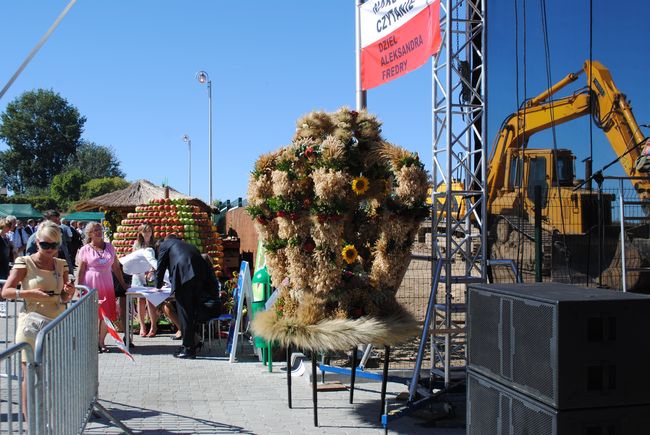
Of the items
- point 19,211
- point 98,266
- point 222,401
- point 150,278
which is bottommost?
point 222,401

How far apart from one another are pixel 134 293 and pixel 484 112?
228 inches

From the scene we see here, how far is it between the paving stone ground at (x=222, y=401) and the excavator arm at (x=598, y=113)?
7719 mm

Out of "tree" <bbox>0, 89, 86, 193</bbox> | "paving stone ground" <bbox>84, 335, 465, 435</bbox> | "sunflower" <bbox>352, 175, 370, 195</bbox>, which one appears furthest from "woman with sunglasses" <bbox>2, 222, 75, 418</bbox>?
"tree" <bbox>0, 89, 86, 193</bbox>

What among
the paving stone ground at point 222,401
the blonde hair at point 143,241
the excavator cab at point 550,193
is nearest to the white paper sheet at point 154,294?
the paving stone ground at point 222,401

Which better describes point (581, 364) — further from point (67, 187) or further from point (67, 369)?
point (67, 187)

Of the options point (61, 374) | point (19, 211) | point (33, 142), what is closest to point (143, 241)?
point (61, 374)

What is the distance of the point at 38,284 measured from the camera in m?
5.78

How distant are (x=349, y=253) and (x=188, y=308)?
4133 mm

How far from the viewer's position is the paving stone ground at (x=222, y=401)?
20.9ft

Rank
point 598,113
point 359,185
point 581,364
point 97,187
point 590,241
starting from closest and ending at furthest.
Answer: point 581,364 < point 359,185 < point 590,241 < point 598,113 < point 97,187

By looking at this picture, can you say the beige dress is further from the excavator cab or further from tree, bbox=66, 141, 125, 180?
tree, bbox=66, 141, 125, 180

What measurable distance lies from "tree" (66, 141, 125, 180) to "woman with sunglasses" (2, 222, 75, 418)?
264ft

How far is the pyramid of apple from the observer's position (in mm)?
13758

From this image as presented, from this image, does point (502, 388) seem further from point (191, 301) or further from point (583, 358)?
point (191, 301)
